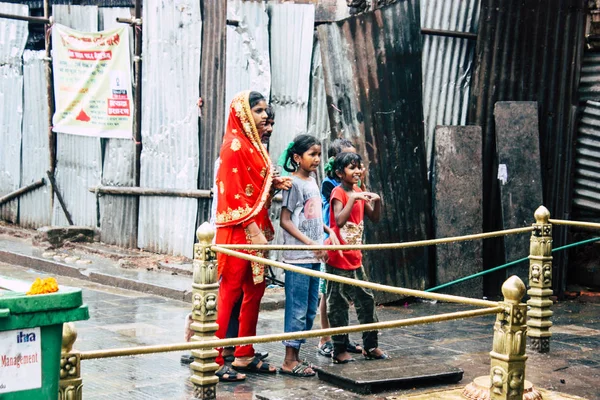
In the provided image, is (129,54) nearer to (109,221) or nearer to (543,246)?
(109,221)

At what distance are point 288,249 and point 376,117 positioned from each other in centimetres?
315

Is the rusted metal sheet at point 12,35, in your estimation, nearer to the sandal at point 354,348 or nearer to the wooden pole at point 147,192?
the wooden pole at point 147,192

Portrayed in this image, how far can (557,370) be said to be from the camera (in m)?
6.95

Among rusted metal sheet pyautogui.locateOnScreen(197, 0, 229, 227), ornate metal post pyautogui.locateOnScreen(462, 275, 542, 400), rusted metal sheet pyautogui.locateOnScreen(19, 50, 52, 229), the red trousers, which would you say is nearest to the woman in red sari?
the red trousers

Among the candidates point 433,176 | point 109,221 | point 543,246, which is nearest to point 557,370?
point 543,246

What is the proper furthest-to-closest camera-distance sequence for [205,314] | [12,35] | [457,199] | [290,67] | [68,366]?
[12,35]
[290,67]
[457,199]
[205,314]
[68,366]

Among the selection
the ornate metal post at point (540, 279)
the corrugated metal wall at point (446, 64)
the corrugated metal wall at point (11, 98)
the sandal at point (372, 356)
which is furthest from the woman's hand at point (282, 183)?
the corrugated metal wall at point (11, 98)

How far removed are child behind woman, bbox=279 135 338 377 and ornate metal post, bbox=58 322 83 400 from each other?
9.92ft

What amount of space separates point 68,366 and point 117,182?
8175mm

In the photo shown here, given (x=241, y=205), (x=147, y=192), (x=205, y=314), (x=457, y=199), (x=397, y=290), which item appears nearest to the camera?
(x=397, y=290)

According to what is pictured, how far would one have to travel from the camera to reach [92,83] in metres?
11.8

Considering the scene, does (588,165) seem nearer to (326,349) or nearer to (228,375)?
(326,349)

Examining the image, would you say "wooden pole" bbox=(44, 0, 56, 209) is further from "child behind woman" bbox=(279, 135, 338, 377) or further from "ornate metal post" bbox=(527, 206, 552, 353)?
"ornate metal post" bbox=(527, 206, 552, 353)

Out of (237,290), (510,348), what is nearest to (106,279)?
(237,290)
